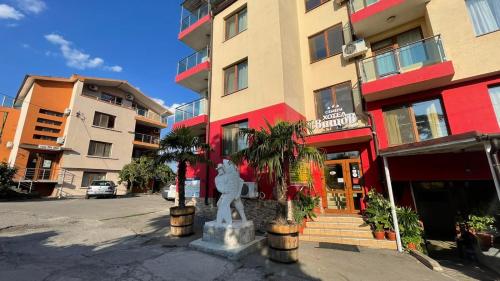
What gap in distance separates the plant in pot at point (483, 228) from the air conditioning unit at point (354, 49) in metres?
7.38

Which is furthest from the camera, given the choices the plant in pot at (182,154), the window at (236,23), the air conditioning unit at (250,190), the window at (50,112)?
the window at (50,112)

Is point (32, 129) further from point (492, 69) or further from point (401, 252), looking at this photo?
point (492, 69)

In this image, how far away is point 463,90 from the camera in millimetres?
8117

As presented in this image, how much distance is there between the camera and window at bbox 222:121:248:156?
11.0 meters

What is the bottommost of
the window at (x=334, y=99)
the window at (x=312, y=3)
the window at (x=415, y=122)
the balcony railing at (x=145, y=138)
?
the window at (x=415, y=122)

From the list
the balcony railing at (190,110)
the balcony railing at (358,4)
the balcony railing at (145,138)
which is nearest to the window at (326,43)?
the balcony railing at (358,4)

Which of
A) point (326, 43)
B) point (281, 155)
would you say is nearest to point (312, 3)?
point (326, 43)

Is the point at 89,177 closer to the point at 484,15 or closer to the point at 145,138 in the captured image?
the point at 145,138

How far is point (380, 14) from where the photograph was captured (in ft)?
32.0

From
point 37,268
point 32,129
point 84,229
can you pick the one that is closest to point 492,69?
point 37,268

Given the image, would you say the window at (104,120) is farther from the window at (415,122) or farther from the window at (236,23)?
the window at (415,122)

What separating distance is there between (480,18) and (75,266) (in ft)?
47.6

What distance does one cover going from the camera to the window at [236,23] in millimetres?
12816

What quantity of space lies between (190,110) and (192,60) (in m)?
3.50
